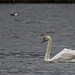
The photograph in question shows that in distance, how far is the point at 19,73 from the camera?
17625 mm

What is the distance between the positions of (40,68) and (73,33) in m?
14.6

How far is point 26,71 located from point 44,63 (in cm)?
213

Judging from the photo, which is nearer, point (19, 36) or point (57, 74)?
point (57, 74)

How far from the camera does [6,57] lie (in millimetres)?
21641

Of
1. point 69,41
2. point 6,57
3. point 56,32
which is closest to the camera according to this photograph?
point 6,57

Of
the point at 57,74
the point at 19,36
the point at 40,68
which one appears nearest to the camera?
the point at 57,74

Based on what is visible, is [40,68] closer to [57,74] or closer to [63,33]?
[57,74]

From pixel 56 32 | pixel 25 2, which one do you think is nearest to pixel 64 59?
pixel 56 32

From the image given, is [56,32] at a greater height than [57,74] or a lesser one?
lesser

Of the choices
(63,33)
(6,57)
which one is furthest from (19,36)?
(6,57)

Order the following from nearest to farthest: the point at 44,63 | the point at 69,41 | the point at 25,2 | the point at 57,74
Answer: the point at 57,74 → the point at 44,63 → the point at 69,41 → the point at 25,2

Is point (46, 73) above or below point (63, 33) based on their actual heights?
above

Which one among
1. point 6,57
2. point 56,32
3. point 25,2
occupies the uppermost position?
point 6,57

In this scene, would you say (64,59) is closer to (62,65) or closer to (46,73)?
(62,65)
